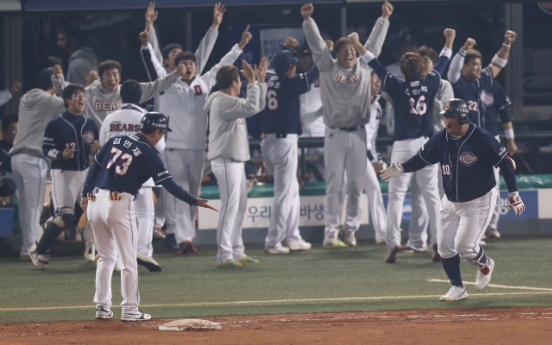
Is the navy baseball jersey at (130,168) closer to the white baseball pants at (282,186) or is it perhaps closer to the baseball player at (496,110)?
the white baseball pants at (282,186)

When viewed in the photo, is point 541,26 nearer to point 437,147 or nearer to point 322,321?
point 437,147

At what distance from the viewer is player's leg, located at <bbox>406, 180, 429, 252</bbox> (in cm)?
1251

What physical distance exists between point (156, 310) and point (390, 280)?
2.52 m

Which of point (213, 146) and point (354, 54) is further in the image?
point (354, 54)

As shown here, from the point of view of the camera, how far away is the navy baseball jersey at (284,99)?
12.9 metres

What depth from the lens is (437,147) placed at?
9.61 meters

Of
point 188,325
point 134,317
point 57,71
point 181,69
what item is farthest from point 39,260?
point 188,325

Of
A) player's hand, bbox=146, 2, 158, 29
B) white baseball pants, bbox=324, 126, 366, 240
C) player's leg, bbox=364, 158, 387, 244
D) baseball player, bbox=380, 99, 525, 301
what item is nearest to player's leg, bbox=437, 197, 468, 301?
baseball player, bbox=380, 99, 525, 301

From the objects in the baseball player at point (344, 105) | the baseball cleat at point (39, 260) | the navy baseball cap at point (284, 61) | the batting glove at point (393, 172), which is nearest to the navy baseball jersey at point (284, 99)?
the navy baseball cap at point (284, 61)

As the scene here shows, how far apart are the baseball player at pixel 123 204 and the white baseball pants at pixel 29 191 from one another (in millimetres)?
4167

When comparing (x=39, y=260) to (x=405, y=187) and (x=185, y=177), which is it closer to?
(x=185, y=177)

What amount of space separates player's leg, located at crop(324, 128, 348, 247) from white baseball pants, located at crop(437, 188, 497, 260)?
11.1 feet

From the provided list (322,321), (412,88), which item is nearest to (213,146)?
(412,88)

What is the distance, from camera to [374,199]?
43.9 ft
